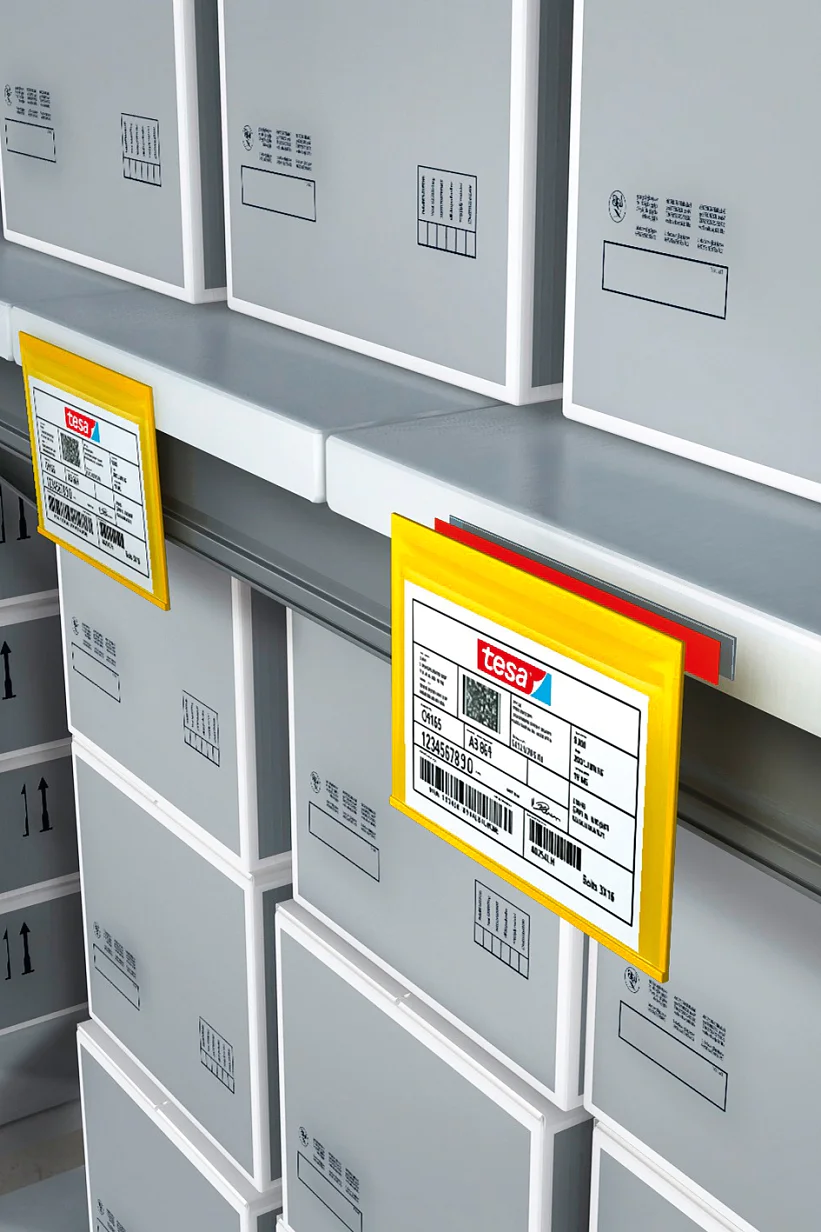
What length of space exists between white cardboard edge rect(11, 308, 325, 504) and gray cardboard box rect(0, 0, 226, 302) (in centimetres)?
15

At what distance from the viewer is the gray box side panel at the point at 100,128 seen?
3.58 ft

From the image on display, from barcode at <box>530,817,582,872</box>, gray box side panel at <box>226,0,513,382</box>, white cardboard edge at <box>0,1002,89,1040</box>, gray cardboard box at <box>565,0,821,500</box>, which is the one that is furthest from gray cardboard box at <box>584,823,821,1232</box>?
white cardboard edge at <box>0,1002,89,1040</box>

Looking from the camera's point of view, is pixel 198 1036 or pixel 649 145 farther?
pixel 198 1036

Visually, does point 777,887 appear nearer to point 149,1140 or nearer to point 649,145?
point 649,145

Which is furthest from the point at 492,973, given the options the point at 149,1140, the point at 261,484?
the point at 149,1140

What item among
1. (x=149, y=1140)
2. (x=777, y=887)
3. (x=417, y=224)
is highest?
(x=417, y=224)

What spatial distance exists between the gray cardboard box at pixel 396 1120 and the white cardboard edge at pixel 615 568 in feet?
1.59

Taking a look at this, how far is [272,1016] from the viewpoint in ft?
4.50

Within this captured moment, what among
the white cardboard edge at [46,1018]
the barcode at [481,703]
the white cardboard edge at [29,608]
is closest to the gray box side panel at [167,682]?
the white cardboard edge at [29,608]

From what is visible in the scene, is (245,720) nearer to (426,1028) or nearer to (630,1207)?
(426,1028)

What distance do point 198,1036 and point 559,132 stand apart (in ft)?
3.37

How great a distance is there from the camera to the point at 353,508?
0.78 meters

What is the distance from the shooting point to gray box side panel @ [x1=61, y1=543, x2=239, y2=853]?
4.16 feet

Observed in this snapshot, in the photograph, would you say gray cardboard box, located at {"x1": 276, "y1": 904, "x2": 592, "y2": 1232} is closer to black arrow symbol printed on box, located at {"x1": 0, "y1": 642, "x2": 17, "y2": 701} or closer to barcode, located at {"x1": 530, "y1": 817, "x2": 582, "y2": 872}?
barcode, located at {"x1": 530, "y1": 817, "x2": 582, "y2": 872}
